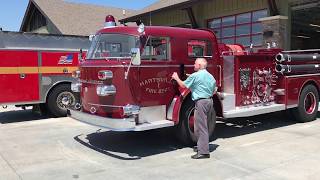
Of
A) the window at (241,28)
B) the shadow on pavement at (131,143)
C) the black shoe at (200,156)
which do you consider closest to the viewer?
the black shoe at (200,156)

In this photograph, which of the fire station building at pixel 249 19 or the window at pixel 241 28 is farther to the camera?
the window at pixel 241 28

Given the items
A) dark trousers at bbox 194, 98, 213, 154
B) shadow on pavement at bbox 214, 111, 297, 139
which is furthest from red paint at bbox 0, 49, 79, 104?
dark trousers at bbox 194, 98, 213, 154

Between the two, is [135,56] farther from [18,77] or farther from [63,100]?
[63,100]

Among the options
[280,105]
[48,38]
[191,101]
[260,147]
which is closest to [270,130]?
[280,105]

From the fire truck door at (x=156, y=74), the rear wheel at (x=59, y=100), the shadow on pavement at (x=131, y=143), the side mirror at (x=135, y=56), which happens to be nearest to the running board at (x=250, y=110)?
the shadow on pavement at (x=131, y=143)

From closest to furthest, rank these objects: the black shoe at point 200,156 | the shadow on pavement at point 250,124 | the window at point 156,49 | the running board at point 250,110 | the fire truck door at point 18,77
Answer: the black shoe at point 200,156
the window at point 156,49
the running board at point 250,110
the shadow on pavement at point 250,124
the fire truck door at point 18,77

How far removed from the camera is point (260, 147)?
26.3 feet

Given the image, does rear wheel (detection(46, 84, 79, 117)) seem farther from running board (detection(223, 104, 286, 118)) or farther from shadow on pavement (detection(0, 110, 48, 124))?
running board (detection(223, 104, 286, 118))

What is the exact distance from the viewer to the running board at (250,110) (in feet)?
28.6

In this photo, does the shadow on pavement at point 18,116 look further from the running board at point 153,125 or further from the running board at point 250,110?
the running board at point 250,110

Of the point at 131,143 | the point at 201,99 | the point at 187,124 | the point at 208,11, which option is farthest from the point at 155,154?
the point at 208,11

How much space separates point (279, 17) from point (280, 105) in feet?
16.8

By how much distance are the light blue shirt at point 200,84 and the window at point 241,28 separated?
8576 mm

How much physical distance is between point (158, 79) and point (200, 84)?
31.5 inches
